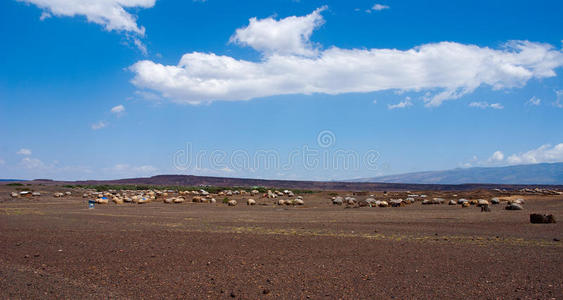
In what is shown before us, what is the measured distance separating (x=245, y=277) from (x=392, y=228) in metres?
10.3

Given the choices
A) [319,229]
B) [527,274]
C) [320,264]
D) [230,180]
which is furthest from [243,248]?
[230,180]

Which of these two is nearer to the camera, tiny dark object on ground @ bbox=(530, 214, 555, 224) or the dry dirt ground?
the dry dirt ground

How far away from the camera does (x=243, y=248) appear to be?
12492 millimetres

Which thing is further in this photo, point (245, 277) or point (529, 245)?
point (529, 245)

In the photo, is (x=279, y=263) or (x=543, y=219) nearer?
(x=279, y=263)

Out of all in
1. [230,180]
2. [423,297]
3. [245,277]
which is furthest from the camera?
[230,180]

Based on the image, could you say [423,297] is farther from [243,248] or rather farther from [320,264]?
[243,248]

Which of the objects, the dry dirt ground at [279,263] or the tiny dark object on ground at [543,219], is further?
the tiny dark object on ground at [543,219]

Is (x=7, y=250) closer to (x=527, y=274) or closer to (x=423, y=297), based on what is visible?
(x=423, y=297)

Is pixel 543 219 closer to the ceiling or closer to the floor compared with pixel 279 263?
closer to the ceiling

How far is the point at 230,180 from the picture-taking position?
150 metres

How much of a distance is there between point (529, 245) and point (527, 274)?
455 centimetres

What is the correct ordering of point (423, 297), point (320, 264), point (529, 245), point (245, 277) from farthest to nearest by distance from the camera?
point (529, 245) < point (320, 264) < point (245, 277) < point (423, 297)

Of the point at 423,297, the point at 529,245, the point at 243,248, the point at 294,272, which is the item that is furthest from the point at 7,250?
the point at 529,245
